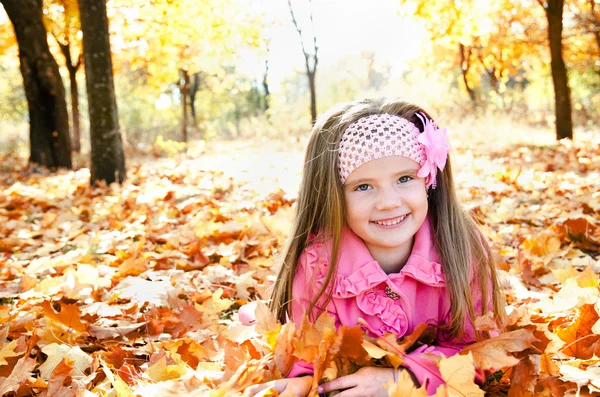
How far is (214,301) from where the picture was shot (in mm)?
2166

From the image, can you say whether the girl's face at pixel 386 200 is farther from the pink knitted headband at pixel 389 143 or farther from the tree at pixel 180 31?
the tree at pixel 180 31

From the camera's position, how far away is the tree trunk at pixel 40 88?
317 inches

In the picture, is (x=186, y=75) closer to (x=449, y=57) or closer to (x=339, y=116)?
(x=449, y=57)

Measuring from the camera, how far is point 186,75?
15656 millimetres

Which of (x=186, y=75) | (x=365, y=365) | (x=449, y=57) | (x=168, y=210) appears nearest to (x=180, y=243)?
(x=168, y=210)

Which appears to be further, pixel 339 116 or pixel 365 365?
pixel 339 116

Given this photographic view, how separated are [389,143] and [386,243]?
1.03 feet

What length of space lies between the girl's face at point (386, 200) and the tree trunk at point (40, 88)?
8096mm

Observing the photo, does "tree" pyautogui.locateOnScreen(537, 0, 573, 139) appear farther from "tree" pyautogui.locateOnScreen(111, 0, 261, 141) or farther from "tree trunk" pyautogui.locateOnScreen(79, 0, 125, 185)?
"tree trunk" pyautogui.locateOnScreen(79, 0, 125, 185)

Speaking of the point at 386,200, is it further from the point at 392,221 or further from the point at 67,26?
the point at 67,26

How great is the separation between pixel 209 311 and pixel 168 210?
2.13 metres

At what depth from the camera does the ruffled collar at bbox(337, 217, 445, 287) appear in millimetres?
1651

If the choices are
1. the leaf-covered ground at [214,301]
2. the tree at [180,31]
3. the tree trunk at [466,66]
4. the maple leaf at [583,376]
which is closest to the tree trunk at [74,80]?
the tree at [180,31]

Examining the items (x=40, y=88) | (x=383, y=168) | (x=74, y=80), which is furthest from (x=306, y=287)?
(x=74, y=80)
